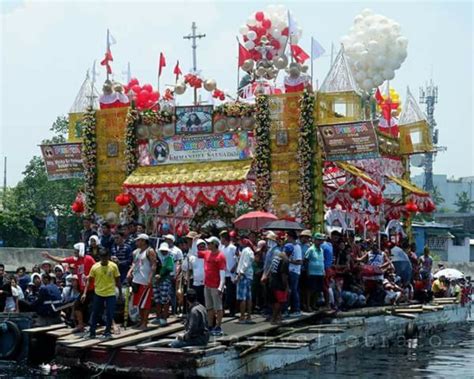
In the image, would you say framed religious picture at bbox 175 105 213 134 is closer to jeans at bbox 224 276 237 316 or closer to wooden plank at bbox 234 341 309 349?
jeans at bbox 224 276 237 316

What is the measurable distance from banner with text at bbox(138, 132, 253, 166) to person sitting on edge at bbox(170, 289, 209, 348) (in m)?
9.00

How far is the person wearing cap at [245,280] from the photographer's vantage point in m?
14.8

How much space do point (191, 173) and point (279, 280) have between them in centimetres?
716

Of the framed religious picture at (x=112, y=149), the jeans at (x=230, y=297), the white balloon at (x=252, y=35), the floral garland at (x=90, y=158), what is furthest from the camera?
the white balloon at (x=252, y=35)

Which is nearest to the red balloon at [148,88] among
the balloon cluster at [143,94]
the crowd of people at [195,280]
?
the balloon cluster at [143,94]

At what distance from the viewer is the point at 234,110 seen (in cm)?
2123

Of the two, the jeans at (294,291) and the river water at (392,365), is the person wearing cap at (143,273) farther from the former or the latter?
the jeans at (294,291)

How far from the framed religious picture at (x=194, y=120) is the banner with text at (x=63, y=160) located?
3.71m

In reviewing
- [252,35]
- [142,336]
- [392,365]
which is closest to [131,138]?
[252,35]

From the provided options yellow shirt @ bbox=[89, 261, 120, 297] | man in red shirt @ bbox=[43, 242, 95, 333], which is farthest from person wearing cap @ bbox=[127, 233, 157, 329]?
man in red shirt @ bbox=[43, 242, 95, 333]

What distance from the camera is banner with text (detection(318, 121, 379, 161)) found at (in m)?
19.5

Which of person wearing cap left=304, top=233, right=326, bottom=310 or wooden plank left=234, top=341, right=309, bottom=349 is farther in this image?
person wearing cap left=304, top=233, right=326, bottom=310

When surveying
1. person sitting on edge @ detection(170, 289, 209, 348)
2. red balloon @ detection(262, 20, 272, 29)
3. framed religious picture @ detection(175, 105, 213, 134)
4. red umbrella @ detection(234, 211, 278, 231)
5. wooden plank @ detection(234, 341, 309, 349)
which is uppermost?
red balloon @ detection(262, 20, 272, 29)

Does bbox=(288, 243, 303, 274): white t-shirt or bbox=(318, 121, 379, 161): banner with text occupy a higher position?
bbox=(318, 121, 379, 161): banner with text
